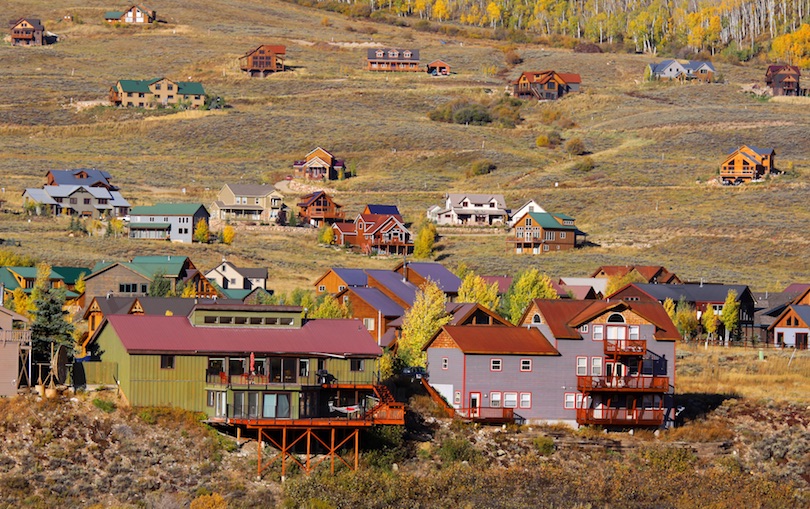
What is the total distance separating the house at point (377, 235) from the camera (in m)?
129

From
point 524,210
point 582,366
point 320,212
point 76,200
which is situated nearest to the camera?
point 582,366

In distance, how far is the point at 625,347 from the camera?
60812 mm

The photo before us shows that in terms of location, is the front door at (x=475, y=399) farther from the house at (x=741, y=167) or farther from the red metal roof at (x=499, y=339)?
the house at (x=741, y=167)

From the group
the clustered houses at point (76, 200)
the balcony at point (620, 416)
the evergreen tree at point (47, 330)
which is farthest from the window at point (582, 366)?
the clustered houses at point (76, 200)

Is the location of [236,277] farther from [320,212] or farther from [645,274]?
[320,212]

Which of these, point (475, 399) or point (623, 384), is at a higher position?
point (623, 384)

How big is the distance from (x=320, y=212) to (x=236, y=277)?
123 ft

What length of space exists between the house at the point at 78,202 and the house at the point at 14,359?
83.5 m

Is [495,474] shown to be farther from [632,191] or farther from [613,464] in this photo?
[632,191]

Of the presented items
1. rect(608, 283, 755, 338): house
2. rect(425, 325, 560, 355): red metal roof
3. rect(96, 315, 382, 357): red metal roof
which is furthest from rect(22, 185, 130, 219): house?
rect(96, 315, 382, 357): red metal roof

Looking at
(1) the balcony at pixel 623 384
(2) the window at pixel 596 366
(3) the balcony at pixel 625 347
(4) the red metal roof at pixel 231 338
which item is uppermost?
(4) the red metal roof at pixel 231 338

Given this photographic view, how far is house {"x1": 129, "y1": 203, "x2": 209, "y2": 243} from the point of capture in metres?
128

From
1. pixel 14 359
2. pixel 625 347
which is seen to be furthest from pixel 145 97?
pixel 14 359

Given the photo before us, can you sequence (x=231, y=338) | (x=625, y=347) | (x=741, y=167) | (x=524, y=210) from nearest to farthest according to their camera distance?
1. (x=231, y=338)
2. (x=625, y=347)
3. (x=524, y=210)
4. (x=741, y=167)
